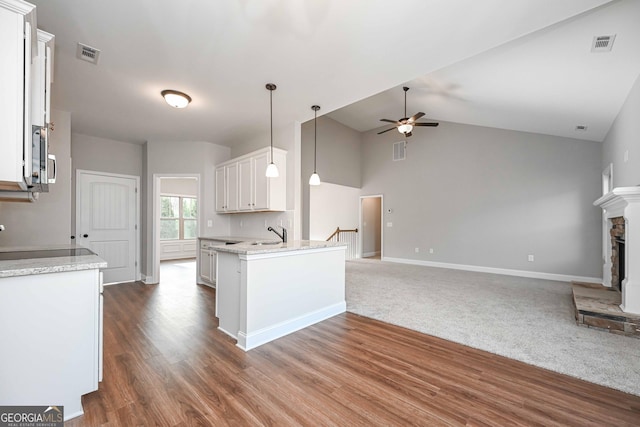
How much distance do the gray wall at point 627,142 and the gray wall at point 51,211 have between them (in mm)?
7399

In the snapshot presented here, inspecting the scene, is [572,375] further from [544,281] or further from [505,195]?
[505,195]

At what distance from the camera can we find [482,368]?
227 cm

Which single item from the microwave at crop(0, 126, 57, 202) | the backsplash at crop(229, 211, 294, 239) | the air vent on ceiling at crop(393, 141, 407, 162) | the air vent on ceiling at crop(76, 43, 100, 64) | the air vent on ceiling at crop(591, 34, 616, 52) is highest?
the air vent on ceiling at crop(393, 141, 407, 162)

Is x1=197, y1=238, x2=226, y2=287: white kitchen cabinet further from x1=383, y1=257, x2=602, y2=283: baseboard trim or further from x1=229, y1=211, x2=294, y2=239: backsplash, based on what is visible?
x1=383, y1=257, x2=602, y2=283: baseboard trim

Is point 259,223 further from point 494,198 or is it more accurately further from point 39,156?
point 494,198

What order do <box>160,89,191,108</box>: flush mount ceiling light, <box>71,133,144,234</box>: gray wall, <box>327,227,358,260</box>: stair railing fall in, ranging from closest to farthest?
<box>160,89,191,108</box>: flush mount ceiling light, <box>71,133,144,234</box>: gray wall, <box>327,227,358,260</box>: stair railing

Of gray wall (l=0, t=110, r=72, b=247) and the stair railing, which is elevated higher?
gray wall (l=0, t=110, r=72, b=247)

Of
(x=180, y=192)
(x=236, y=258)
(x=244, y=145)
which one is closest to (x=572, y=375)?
(x=236, y=258)

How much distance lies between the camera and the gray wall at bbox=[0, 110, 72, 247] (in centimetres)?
380

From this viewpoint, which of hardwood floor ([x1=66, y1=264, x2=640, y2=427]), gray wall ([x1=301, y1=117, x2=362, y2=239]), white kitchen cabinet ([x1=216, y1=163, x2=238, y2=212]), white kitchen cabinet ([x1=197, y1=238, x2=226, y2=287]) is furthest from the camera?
gray wall ([x1=301, y1=117, x2=362, y2=239])

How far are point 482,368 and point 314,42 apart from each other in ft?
10.4

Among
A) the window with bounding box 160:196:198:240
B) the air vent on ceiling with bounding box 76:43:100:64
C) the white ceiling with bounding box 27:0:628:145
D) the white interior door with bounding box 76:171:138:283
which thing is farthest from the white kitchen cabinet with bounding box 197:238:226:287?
the window with bounding box 160:196:198:240

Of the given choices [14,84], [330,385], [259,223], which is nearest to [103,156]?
[259,223]

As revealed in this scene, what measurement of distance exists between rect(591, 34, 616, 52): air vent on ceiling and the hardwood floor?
3047mm
